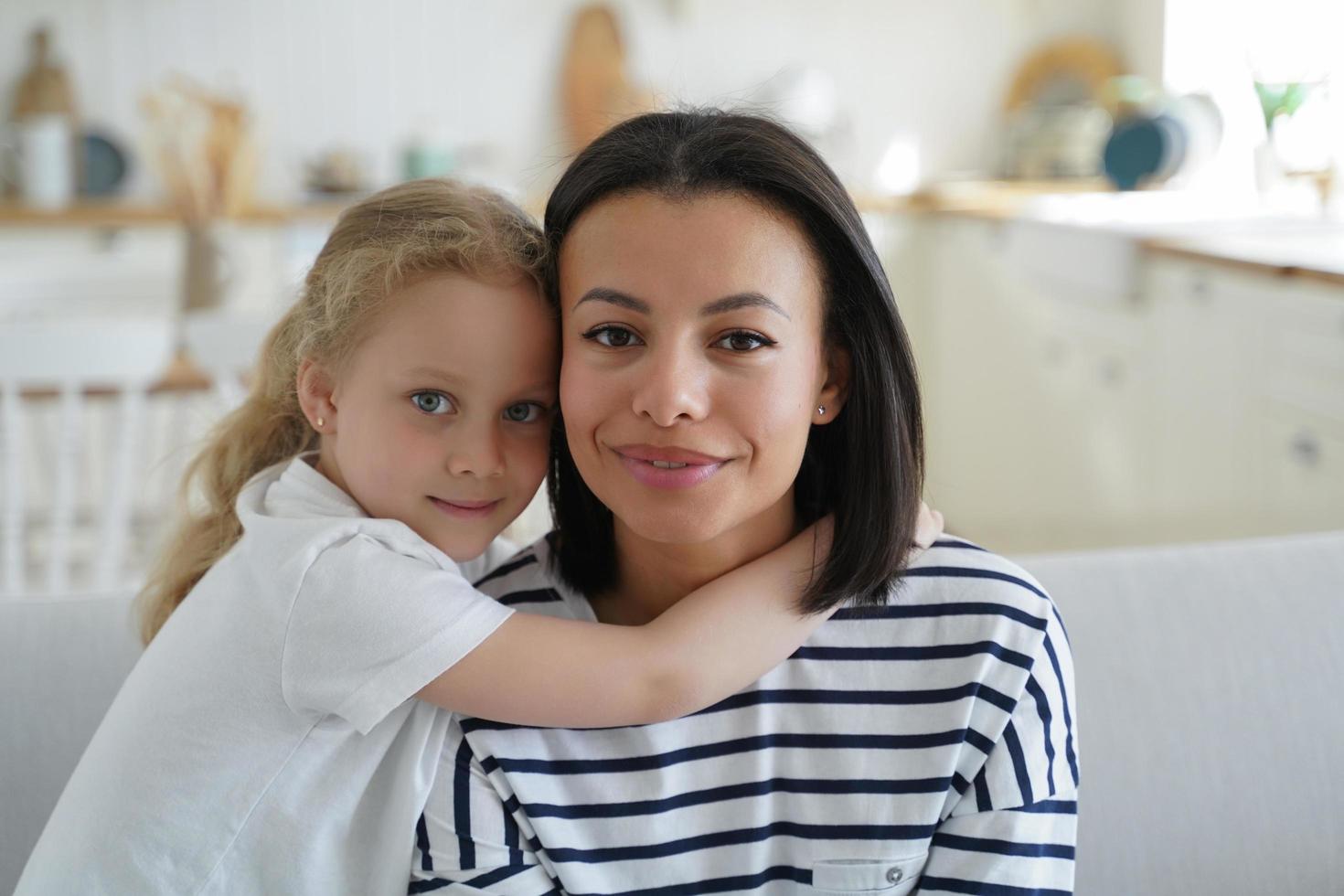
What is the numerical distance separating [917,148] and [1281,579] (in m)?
4.18

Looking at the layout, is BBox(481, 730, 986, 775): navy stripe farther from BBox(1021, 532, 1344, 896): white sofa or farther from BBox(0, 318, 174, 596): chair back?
BBox(0, 318, 174, 596): chair back

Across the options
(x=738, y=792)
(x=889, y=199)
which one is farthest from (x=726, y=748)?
(x=889, y=199)

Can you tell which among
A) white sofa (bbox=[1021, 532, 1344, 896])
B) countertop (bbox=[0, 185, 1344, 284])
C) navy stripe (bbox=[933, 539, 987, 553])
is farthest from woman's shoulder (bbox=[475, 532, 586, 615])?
countertop (bbox=[0, 185, 1344, 284])

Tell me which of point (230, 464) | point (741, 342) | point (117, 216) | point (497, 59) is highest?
point (497, 59)

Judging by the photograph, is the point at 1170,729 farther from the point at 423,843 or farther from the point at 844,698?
the point at 423,843

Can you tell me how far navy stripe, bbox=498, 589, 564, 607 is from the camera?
1.13m

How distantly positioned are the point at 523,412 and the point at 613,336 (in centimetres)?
15

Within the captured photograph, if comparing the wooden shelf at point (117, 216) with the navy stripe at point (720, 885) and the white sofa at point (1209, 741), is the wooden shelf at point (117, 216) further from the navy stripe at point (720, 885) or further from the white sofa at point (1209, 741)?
the navy stripe at point (720, 885)

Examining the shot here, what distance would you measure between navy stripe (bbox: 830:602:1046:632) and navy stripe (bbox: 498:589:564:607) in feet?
0.78

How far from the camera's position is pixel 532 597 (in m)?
1.13

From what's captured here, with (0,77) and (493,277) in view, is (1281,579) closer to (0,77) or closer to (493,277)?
(493,277)

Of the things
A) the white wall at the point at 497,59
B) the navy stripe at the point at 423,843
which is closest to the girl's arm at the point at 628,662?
the navy stripe at the point at 423,843

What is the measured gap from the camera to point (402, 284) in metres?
1.05

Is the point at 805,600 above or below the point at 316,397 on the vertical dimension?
below
